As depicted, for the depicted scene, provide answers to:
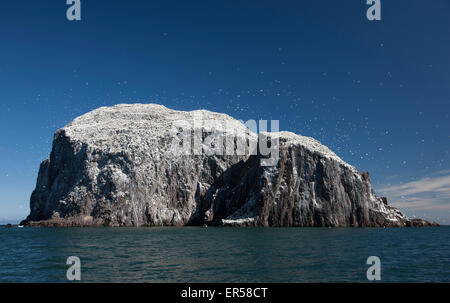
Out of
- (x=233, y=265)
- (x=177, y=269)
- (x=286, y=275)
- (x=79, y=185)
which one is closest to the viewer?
(x=286, y=275)

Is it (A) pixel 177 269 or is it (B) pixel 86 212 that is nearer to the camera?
(A) pixel 177 269

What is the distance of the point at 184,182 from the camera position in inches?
5128

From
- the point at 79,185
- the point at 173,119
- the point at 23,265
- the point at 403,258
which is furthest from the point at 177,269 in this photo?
the point at 173,119

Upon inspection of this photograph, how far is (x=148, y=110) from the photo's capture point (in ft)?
491

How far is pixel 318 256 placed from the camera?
3412 cm

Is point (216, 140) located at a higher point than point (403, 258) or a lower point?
higher

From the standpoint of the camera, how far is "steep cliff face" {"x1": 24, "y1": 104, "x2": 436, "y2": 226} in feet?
368

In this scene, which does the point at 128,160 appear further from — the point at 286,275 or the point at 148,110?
the point at 286,275

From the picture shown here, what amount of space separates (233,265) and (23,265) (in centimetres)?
1887

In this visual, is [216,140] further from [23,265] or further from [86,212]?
[23,265]

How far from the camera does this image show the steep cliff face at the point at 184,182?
4422 inches

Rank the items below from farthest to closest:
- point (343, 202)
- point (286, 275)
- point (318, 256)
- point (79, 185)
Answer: point (79, 185) < point (343, 202) < point (318, 256) < point (286, 275)

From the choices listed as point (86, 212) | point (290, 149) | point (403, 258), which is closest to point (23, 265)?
point (403, 258)

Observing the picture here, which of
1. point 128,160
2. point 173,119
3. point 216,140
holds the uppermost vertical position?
point 173,119
